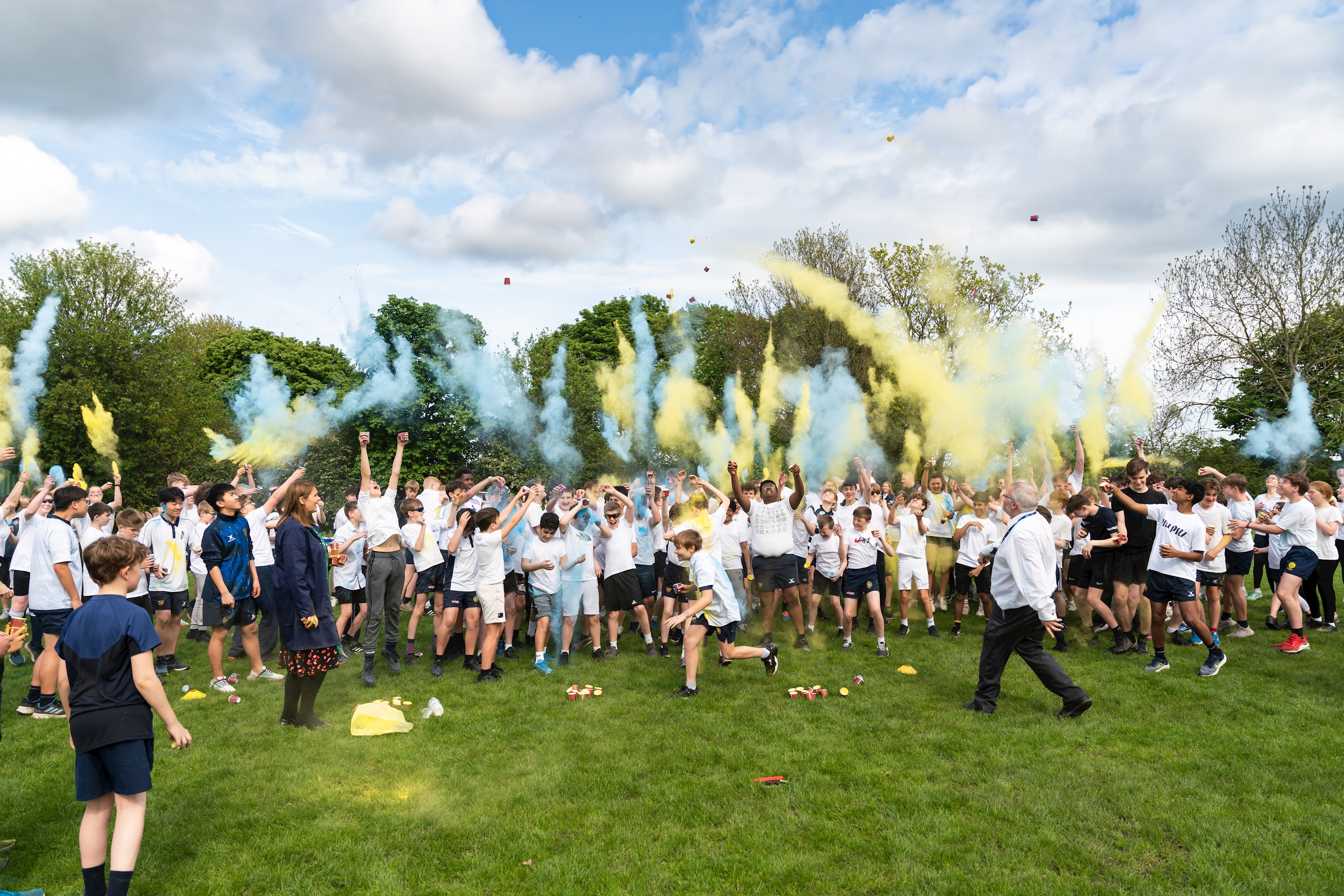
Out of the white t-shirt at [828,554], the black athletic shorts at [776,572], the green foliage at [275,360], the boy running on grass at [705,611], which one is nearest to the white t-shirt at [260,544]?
the boy running on grass at [705,611]

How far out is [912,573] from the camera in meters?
10.1

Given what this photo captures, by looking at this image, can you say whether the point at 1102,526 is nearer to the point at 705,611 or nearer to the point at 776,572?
the point at 776,572

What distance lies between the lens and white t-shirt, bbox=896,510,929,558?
10.0m

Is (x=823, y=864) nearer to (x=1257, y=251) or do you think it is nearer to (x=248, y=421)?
(x=248, y=421)

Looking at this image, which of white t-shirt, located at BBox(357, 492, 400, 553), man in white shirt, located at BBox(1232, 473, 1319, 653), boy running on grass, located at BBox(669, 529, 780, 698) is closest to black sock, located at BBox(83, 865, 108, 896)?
boy running on grass, located at BBox(669, 529, 780, 698)

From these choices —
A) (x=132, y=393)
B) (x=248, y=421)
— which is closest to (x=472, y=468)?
(x=248, y=421)

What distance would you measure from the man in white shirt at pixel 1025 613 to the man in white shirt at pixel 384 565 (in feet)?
20.5

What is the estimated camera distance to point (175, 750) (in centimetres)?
604

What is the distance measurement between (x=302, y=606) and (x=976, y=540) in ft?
27.0

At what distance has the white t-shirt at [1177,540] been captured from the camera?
7887 millimetres

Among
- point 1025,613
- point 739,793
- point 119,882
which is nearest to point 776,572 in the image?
point 1025,613

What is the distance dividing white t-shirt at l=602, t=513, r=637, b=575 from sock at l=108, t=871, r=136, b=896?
5.80 metres

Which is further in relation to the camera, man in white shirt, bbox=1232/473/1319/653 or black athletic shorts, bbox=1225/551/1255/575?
black athletic shorts, bbox=1225/551/1255/575

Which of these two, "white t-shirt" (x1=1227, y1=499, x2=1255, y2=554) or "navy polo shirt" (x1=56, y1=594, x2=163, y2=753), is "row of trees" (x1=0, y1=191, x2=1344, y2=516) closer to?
"white t-shirt" (x1=1227, y1=499, x2=1255, y2=554)
